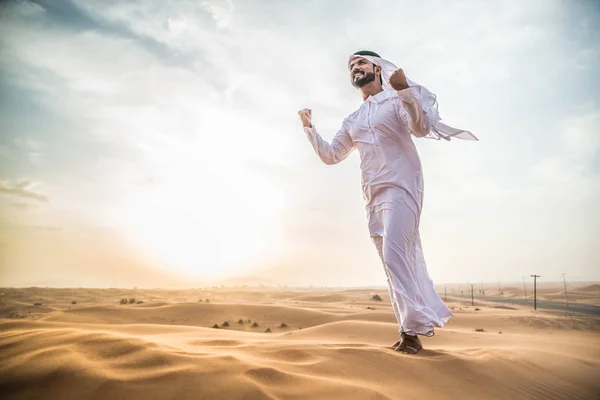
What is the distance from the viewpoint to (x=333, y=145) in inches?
170

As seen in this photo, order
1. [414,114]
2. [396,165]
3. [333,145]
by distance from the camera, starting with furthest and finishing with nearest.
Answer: [333,145], [396,165], [414,114]

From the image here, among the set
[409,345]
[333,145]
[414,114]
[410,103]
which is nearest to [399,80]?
[410,103]

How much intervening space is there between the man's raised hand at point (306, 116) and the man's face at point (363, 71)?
70cm

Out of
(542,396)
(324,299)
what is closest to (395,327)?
(542,396)

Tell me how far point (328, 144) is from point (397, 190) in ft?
3.51

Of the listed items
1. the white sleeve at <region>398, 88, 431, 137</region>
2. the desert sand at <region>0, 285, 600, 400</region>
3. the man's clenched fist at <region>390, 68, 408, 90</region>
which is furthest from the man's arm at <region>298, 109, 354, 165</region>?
the desert sand at <region>0, 285, 600, 400</region>

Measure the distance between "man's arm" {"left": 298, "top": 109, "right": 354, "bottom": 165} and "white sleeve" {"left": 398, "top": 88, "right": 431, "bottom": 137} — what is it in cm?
95

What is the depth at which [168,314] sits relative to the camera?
7.87m

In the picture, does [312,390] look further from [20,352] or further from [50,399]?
[20,352]

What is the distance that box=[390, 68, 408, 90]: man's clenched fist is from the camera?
317 cm

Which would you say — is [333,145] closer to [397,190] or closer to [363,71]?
[363,71]

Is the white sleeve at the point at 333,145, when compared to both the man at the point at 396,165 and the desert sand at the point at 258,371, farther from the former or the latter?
the desert sand at the point at 258,371

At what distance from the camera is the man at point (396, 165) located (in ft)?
10.9

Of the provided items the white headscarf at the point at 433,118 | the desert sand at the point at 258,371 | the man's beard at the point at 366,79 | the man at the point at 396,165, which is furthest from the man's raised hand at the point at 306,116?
the desert sand at the point at 258,371
